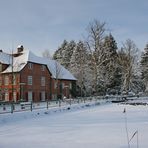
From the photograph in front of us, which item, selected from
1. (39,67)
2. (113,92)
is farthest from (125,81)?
(39,67)

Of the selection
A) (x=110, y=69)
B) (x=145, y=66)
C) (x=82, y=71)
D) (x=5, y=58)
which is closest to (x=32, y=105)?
(x=5, y=58)

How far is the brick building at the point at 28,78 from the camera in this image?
5338cm

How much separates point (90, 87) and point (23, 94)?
844 inches

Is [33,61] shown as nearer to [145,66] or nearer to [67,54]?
[67,54]

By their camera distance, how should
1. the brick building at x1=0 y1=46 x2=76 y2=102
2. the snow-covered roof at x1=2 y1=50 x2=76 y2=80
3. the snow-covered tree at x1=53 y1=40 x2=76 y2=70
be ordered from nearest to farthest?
the brick building at x1=0 y1=46 x2=76 y2=102 → the snow-covered roof at x1=2 y1=50 x2=76 y2=80 → the snow-covered tree at x1=53 y1=40 x2=76 y2=70

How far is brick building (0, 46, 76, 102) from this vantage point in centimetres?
5338

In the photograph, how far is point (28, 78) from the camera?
54781 millimetres

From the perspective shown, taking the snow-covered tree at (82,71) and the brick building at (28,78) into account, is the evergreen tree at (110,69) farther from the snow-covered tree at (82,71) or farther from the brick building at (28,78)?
the brick building at (28,78)

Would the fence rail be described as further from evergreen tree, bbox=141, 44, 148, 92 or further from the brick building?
evergreen tree, bbox=141, 44, 148, 92

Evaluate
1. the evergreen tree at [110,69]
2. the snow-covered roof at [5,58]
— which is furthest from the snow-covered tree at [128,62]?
the snow-covered roof at [5,58]

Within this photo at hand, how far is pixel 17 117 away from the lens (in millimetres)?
25500

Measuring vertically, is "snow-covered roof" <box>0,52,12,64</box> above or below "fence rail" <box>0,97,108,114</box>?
above

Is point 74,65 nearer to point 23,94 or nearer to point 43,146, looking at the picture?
point 23,94

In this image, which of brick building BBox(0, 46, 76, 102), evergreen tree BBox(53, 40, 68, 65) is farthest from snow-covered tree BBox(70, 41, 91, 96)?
evergreen tree BBox(53, 40, 68, 65)
